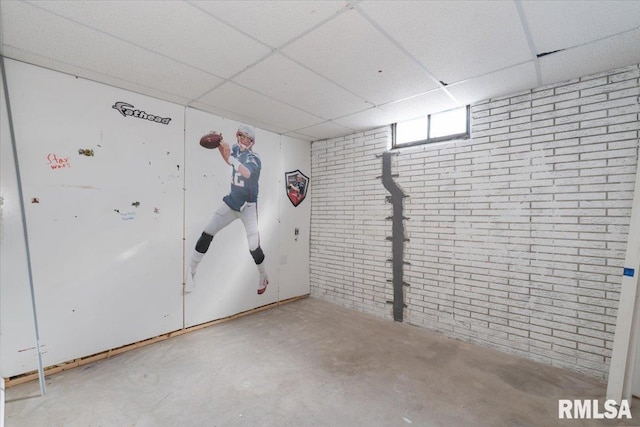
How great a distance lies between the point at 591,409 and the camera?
2.32 m

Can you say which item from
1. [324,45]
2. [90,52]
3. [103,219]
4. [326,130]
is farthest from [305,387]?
[326,130]

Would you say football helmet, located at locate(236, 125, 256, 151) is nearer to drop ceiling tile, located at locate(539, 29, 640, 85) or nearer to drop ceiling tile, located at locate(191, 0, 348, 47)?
drop ceiling tile, located at locate(191, 0, 348, 47)

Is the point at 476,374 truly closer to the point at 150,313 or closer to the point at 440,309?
the point at 440,309

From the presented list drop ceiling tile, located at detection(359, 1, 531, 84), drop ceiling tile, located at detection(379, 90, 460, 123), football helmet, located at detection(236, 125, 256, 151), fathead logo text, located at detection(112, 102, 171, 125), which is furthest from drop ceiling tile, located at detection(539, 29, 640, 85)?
fathead logo text, located at detection(112, 102, 171, 125)

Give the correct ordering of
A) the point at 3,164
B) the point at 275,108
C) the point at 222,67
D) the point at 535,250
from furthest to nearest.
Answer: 1. the point at 275,108
2. the point at 535,250
3. the point at 222,67
4. the point at 3,164

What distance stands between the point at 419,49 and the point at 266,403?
3.26m

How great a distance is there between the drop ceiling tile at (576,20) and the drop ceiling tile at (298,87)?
1.72m

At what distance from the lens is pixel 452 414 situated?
2.26 metres

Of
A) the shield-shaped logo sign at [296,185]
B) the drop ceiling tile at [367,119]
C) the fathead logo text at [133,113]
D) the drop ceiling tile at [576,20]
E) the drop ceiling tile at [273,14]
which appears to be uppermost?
the drop ceiling tile at [273,14]

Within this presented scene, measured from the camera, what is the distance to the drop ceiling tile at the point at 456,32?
6.14ft

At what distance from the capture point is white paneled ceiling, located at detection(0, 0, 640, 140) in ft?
6.23

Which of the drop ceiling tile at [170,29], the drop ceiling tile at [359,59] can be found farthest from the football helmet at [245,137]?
the drop ceiling tile at [359,59]

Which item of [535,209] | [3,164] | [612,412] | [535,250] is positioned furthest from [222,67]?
[612,412]

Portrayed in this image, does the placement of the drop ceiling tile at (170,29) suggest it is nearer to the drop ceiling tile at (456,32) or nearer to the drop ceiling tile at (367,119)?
the drop ceiling tile at (456,32)
